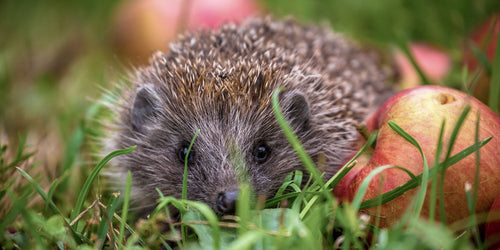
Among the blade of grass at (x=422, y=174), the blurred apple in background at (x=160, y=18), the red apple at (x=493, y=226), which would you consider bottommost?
the red apple at (x=493, y=226)

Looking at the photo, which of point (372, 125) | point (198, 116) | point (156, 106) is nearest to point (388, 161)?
point (372, 125)

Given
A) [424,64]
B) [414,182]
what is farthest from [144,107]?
[424,64]

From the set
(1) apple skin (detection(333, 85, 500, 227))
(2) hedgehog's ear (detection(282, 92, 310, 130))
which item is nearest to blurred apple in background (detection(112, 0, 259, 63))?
(2) hedgehog's ear (detection(282, 92, 310, 130))

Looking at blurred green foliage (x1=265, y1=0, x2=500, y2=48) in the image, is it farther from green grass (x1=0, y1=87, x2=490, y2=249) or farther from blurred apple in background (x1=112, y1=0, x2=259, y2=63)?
green grass (x1=0, y1=87, x2=490, y2=249)

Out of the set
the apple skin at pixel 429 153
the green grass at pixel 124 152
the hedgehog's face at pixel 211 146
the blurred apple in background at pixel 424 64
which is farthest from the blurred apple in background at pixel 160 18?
the apple skin at pixel 429 153

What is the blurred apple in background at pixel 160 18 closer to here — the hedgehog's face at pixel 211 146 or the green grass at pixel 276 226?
the hedgehog's face at pixel 211 146

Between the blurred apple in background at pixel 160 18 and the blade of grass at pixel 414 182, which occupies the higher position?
the blurred apple in background at pixel 160 18

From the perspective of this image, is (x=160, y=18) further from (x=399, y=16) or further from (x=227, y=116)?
(x=227, y=116)

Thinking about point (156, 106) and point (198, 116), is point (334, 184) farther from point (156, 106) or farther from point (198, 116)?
point (156, 106)

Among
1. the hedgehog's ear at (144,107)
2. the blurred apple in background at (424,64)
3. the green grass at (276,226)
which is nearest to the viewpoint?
the green grass at (276,226)
